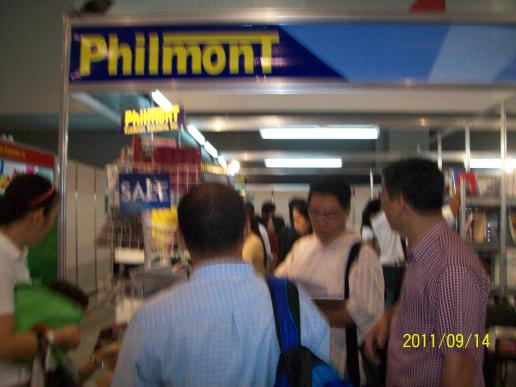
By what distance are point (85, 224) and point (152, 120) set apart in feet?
12.5

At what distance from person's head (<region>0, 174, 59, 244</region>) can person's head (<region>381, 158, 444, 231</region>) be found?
57.2 inches

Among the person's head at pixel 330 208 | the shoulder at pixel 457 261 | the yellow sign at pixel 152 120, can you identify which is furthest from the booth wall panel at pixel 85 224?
the shoulder at pixel 457 261

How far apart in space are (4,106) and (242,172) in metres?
4.45

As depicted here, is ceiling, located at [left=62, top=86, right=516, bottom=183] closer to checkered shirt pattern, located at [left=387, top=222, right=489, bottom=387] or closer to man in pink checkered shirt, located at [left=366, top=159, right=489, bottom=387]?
man in pink checkered shirt, located at [left=366, top=159, right=489, bottom=387]

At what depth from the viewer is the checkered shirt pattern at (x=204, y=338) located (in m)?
1.23

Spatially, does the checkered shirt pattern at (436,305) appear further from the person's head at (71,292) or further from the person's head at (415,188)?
the person's head at (71,292)

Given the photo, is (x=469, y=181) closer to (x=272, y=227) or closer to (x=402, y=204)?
(x=272, y=227)

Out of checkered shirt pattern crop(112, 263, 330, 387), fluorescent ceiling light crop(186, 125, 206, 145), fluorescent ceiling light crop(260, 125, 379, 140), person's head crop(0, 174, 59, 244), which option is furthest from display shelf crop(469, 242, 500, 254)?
person's head crop(0, 174, 59, 244)

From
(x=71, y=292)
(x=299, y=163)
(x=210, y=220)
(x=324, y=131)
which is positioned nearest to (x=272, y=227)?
(x=299, y=163)

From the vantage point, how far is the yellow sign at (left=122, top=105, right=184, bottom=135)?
8.49 ft

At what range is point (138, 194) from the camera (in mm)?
2383

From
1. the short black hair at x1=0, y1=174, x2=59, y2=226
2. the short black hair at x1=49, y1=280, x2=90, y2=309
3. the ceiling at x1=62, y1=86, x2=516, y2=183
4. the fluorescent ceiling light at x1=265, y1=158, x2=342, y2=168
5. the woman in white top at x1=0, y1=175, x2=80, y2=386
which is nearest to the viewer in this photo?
the woman in white top at x1=0, y1=175, x2=80, y2=386

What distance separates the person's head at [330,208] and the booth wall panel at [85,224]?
12.0ft

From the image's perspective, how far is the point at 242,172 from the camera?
31.1 feet
